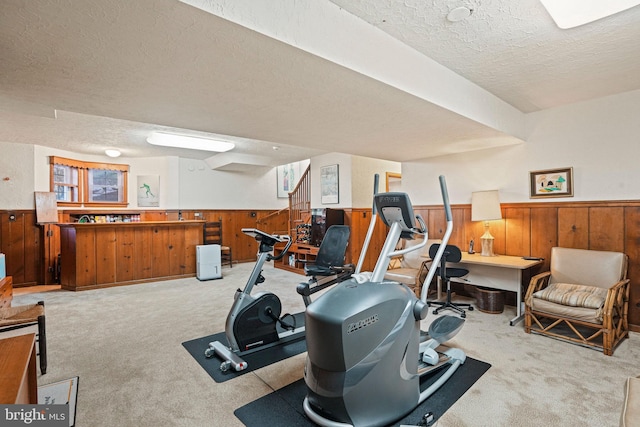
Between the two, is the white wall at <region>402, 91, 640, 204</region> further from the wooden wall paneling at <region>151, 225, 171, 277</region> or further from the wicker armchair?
the wooden wall paneling at <region>151, 225, 171, 277</region>

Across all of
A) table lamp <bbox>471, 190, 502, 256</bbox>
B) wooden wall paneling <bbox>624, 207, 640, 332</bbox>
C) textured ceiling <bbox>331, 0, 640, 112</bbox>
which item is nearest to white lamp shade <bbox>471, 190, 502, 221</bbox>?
table lamp <bbox>471, 190, 502, 256</bbox>

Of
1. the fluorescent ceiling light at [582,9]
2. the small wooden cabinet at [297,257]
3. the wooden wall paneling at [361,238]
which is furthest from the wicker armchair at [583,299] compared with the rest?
the small wooden cabinet at [297,257]

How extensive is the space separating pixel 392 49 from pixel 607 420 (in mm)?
→ 2715

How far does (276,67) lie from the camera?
201 cm

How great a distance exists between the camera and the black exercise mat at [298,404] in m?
1.89

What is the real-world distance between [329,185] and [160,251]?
11.2 feet

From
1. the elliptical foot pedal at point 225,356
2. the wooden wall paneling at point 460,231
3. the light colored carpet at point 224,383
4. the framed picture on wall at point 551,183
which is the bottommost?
the light colored carpet at point 224,383

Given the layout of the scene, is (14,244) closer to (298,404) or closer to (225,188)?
(225,188)

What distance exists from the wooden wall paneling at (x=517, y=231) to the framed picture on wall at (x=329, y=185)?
115 inches

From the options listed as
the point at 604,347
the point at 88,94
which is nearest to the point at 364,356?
the point at 604,347

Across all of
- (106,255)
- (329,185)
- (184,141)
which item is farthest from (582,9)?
(106,255)

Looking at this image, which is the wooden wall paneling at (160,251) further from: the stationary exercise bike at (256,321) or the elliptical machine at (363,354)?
the elliptical machine at (363,354)

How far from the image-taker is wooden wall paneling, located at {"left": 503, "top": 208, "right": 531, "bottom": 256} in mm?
4016

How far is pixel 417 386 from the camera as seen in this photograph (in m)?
1.98
